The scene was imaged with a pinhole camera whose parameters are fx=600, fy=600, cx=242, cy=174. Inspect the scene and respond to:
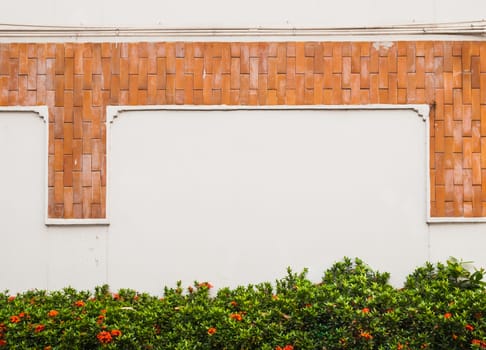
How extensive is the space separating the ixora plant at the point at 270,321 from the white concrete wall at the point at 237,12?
2954 mm

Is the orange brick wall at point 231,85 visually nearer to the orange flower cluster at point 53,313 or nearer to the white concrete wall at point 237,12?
the white concrete wall at point 237,12

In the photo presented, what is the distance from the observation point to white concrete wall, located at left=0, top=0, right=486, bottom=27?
675 cm

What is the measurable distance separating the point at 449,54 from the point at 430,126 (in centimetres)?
85

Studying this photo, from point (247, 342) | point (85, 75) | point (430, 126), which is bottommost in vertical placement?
point (247, 342)

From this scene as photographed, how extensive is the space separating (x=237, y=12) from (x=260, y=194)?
6.77ft

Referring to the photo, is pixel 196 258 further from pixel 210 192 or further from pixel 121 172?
pixel 121 172

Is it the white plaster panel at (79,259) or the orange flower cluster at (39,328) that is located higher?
the white plaster panel at (79,259)

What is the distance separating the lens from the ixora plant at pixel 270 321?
548 cm

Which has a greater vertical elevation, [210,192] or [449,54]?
[449,54]

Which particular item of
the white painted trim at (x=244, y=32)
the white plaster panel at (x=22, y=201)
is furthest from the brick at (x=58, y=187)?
the white painted trim at (x=244, y=32)

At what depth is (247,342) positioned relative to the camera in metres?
5.53

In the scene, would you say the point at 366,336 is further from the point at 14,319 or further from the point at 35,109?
the point at 35,109

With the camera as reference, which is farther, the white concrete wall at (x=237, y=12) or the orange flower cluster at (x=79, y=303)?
the white concrete wall at (x=237, y=12)

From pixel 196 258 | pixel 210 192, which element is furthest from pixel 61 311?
pixel 210 192
